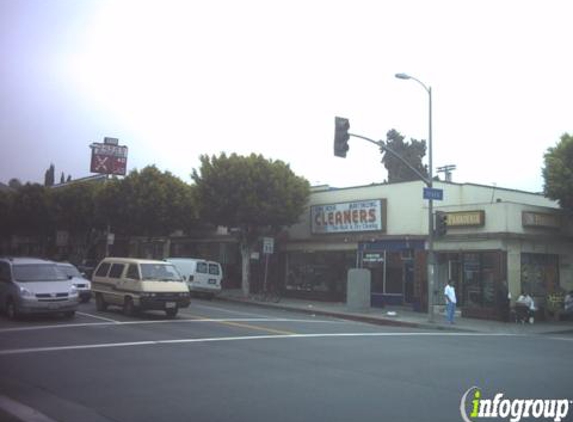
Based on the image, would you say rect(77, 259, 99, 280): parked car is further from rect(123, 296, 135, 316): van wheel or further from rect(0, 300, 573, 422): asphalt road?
rect(0, 300, 573, 422): asphalt road

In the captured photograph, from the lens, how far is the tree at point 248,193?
3453 cm

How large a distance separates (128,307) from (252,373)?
425 inches

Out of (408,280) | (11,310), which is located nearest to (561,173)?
(408,280)

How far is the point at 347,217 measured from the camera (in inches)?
1371

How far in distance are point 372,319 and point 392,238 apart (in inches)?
265

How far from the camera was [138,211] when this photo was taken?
4291cm

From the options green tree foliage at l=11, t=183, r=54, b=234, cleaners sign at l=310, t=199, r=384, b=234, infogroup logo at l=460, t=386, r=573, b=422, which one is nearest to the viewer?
infogroup logo at l=460, t=386, r=573, b=422

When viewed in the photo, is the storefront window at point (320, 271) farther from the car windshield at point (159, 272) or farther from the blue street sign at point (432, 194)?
the car windshield at point (159, 272)

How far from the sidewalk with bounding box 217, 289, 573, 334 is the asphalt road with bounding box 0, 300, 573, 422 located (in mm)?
5607

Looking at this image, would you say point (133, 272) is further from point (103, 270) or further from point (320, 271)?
point (320, 271)

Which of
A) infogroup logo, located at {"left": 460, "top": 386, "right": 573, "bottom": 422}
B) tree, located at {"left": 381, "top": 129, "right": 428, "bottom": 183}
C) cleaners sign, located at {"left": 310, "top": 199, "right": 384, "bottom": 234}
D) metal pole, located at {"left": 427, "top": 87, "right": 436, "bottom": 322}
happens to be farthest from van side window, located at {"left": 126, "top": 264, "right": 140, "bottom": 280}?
tree, located at {"left": 381, "top": 129, "right": 428, "bottom": 183}

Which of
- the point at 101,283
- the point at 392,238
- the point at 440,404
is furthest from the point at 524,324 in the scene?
the point at 440,404

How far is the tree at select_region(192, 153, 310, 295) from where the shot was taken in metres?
34.5

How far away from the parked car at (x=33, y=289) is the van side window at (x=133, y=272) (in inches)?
83.3
